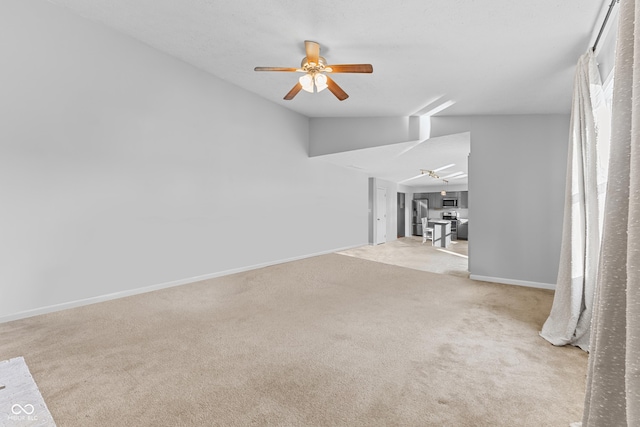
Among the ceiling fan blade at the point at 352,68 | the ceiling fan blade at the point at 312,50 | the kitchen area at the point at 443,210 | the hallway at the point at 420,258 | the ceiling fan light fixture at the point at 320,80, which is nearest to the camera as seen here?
the ceiling fan blade at the point at 352,68

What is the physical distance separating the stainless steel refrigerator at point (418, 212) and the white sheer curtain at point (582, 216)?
10.6 metres

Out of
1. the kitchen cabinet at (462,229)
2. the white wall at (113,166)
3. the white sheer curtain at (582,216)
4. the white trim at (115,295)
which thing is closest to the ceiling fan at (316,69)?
the white wall at (113,166)

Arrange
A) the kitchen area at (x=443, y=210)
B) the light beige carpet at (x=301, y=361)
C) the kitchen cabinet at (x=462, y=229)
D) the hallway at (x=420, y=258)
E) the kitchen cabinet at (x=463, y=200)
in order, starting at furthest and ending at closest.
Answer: the kitchen cabinet at (x=463, y=200) < the kitchen area at (x=443, y=210) < the kitchen cabinet at (x=462, y=229) < the hallway at (x=420, y=258) < the light beige carpet at (x=301, y=361)

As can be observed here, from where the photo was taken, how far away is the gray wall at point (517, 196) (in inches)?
162

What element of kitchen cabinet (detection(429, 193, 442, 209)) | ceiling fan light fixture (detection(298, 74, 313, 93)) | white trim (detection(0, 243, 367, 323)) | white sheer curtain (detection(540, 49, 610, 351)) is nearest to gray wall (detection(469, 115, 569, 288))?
white sheer curtain (detection(540, 49, 610, 351))

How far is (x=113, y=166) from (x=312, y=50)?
2613 mm

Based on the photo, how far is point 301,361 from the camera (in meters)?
2.05

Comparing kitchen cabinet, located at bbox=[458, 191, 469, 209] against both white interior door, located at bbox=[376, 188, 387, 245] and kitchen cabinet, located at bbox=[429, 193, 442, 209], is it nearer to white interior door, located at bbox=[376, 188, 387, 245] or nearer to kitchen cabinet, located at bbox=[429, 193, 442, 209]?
kitchen cabinet, located at bbox=[429, 193, 442, 209]

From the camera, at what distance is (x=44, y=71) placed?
2.94 metres

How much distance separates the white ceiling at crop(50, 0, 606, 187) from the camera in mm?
2490

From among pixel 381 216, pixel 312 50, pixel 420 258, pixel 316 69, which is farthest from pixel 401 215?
pixel 312 50

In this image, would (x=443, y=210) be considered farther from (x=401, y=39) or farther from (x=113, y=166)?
(x=113, y=166)

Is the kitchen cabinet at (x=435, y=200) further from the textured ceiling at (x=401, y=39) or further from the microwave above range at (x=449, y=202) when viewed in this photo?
the textured ceiling at (x=401, y=39)

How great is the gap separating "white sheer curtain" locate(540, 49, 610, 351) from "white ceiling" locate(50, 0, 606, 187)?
1.89 feet
